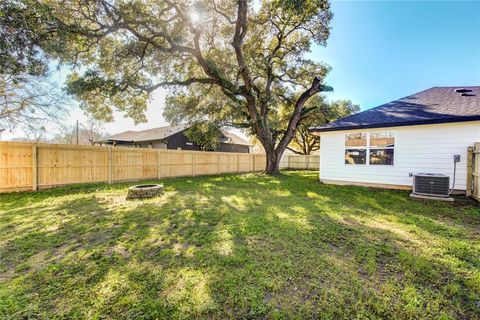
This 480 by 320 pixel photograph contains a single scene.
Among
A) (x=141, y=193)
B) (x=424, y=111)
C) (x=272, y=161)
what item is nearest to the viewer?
(x=141, y=193)

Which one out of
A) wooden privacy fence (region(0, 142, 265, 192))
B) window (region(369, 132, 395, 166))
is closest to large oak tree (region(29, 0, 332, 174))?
wooden privacy fence (region(0, 142, 265, 192))

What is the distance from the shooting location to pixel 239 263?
109 inches

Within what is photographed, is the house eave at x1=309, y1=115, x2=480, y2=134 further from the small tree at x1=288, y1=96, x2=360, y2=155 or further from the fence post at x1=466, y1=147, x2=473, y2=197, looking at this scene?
the small tree at x1=288, y1=96, x2=360, y2=155

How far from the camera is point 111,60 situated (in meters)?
10.6

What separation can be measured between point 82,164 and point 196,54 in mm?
7327

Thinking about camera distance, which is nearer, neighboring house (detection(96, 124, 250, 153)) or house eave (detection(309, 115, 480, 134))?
house eave (detection(309, 115, 480, 134))

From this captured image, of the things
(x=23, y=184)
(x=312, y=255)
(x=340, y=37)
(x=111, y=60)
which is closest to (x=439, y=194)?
(x=312, y=255)

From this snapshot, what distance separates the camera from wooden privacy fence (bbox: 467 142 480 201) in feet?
19.9

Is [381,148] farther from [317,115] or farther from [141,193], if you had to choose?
[141,193]

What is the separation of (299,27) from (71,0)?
10.7m

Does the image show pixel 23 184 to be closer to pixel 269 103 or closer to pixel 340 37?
pixel 269 103

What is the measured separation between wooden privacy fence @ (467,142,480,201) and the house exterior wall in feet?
0.66

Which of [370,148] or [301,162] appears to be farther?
[301,162]

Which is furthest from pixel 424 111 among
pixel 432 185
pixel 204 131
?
pixel 204 131
